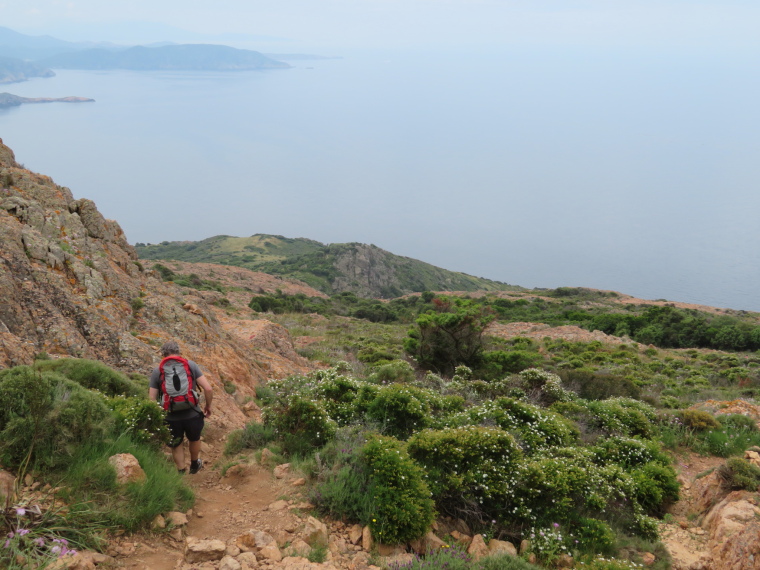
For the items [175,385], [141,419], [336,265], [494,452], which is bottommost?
[336,265]

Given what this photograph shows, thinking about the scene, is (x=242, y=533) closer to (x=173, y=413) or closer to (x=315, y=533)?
(x=315, y=533)

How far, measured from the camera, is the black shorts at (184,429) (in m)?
5.57

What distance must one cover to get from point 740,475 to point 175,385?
7.24 metres

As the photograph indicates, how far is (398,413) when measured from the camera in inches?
279

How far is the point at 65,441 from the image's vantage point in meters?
4.40

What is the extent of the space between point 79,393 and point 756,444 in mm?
10448

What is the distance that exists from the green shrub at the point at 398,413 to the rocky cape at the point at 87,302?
2.23 metres

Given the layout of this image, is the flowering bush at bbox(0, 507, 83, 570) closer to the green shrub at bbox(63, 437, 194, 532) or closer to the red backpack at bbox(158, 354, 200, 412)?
Result: the green shrub at bbox(63, 437, 194, 532)

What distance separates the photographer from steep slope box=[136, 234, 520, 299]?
6462 centimetres

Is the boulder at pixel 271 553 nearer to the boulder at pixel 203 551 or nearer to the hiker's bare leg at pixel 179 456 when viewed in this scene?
the boulder at pixel 203 551

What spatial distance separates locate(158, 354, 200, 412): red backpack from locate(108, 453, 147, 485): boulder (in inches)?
37.0

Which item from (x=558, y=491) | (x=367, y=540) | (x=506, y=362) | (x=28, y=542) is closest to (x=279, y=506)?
(x=367, y=540)

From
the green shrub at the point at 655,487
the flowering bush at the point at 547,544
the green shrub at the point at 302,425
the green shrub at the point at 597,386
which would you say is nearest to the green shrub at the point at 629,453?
the green shrub at the point at 655,487

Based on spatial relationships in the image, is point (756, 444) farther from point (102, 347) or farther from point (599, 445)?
point (102, 347)
